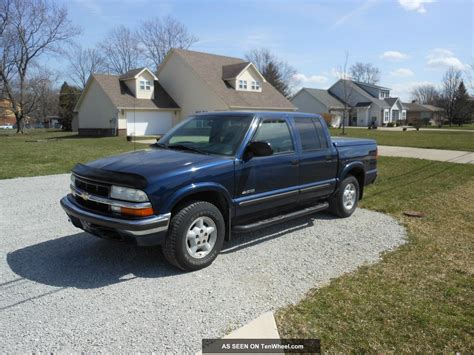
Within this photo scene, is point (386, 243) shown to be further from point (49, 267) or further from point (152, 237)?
point (49, 267)

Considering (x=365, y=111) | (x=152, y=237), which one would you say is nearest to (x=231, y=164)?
(x=152, y=237)

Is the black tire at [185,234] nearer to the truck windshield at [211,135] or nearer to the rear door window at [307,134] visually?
the truck windshield at [211,135]

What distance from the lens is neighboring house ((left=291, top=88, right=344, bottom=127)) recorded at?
60031 millimetres

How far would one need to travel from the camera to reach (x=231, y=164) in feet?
14.6

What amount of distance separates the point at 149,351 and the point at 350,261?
2.83 metres

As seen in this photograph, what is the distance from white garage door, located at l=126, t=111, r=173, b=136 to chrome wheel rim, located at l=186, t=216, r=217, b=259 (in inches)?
1153

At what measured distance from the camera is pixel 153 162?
420 centimetres

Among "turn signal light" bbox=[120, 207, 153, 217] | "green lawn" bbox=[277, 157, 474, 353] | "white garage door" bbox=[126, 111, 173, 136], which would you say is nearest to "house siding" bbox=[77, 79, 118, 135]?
"white garage door" bbox=[126, 111, 173, 136]

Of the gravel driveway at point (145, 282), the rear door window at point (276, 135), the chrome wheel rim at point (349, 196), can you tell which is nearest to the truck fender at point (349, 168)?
the chrome wheel rim at point (349, 196)

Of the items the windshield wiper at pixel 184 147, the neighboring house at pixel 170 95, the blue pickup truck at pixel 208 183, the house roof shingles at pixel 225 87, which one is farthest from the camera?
the house roof shingles at pixel 225 87

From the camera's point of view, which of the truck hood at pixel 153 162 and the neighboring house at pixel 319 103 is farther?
the neighboring house at pixel 319 103

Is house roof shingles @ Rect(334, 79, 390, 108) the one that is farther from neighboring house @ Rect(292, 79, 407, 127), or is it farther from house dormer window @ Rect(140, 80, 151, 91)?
house dormer window @ Rect(140, 80, 151, 91)

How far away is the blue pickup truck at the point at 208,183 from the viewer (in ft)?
12.6

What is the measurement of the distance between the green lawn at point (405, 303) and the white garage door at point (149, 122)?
29584mm
